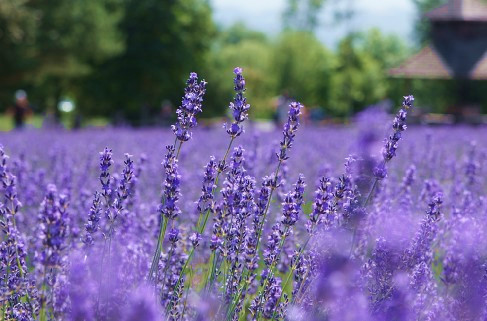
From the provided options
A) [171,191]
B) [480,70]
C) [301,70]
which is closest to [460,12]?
[480,70]

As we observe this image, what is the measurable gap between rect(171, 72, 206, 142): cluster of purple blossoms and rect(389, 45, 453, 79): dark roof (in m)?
28.6

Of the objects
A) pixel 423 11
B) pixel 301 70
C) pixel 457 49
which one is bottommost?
pixel 301 70

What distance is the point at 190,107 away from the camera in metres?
2.77

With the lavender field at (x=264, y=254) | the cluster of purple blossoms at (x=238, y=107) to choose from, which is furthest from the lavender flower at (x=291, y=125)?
the cluster of purple blossoms at (x=238, y=107)

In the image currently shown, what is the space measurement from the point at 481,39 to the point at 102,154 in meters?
33.5

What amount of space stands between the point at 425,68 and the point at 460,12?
14.2 feet

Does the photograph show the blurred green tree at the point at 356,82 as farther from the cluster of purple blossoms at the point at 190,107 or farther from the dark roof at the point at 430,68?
the cluster of purple blossoms at the point at 190,107

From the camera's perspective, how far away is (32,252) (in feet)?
13.8

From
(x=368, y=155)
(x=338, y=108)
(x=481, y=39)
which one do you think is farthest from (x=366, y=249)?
(x=338, y=108)

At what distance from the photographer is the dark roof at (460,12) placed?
33.5 metres

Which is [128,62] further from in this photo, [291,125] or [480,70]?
[291,125]

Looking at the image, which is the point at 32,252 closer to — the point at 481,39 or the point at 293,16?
the point at 481,39

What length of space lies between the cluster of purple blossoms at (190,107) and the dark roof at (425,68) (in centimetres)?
2856

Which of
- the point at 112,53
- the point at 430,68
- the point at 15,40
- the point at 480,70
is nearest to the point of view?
the point at 15,40
